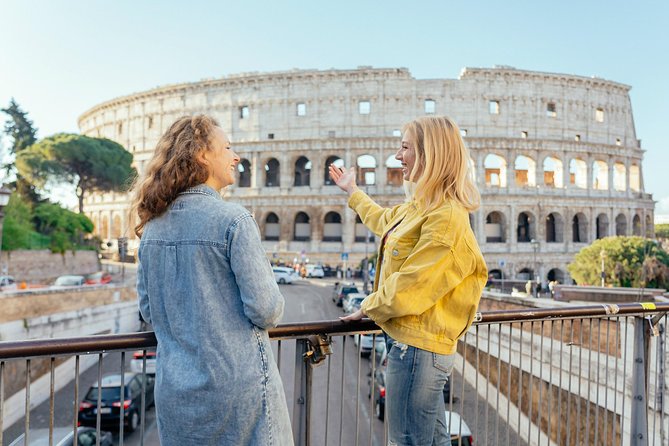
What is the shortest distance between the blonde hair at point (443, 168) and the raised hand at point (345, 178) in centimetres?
93

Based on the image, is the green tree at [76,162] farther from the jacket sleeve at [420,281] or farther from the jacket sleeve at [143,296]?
the jacket sleeve at [420,281]

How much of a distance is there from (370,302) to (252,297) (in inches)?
28.9

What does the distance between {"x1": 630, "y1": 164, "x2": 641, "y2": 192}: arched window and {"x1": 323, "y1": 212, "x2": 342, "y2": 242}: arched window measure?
87.7ft

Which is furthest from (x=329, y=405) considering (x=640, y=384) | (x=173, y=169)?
(x=173, y=169)

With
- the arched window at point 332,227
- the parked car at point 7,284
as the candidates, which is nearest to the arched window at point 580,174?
the arched window at point 332,227

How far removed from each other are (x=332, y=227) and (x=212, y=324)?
39.1 m

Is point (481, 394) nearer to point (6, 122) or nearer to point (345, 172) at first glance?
point (345, 172)

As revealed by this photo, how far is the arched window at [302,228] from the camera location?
135 ft

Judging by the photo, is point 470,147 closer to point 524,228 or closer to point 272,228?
point 524,228

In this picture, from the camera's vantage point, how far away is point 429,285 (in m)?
→ 2.14

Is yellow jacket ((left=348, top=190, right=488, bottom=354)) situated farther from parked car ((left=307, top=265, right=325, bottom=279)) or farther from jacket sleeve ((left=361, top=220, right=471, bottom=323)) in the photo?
parked car ((left=307, top=265, right=325, bottom=279))

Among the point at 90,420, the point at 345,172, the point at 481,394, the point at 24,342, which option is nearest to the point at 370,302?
the point at 345,172

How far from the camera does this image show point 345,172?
333 cm

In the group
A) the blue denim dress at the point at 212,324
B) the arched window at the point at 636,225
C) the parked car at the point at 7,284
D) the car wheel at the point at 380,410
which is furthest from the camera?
the arched window at the point at 636,225
